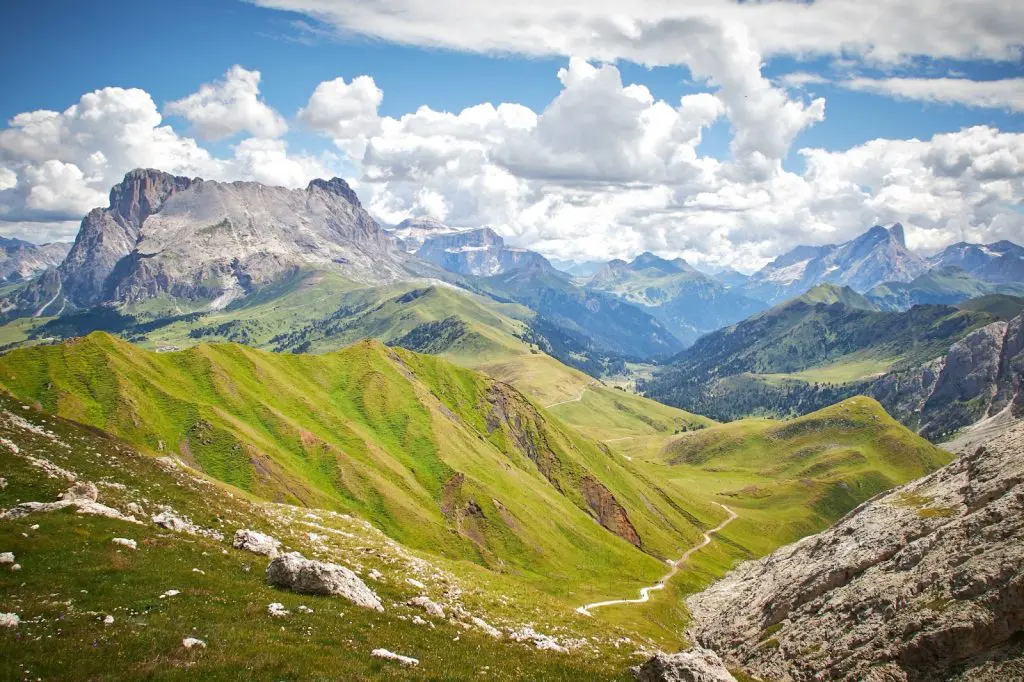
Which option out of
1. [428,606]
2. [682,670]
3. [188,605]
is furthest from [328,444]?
[682,670]

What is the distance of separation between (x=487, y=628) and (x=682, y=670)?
15.2 metres

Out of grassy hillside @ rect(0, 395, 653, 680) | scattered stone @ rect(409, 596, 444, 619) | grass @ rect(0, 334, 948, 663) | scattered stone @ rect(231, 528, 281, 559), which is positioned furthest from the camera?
grass @ rect(0, 334, 948, 663)

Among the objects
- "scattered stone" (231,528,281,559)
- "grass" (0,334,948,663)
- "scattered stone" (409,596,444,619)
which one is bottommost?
"grass" (0,334,948,663)

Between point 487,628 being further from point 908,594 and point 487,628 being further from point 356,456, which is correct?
point 356,456

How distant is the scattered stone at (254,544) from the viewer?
4997 centimetres

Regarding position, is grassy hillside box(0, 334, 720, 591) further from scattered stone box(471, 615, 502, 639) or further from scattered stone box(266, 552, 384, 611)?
scattered stone box(471, 615, 502, 639)

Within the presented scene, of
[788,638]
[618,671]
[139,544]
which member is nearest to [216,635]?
[139,544]

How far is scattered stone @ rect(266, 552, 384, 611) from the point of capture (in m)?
41.5

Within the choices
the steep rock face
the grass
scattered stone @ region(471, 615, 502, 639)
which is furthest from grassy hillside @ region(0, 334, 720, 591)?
scattered stone @ region(471, 615, 502, 639)

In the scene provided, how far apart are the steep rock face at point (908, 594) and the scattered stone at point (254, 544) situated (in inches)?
2299

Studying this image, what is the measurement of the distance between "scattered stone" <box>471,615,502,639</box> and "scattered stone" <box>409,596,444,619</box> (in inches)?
125

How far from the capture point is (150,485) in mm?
59094

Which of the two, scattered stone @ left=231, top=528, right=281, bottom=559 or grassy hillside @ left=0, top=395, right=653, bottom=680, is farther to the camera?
scattered stone @ left=231, top=528, right=281, bottom=559

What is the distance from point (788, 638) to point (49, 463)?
285 feet
